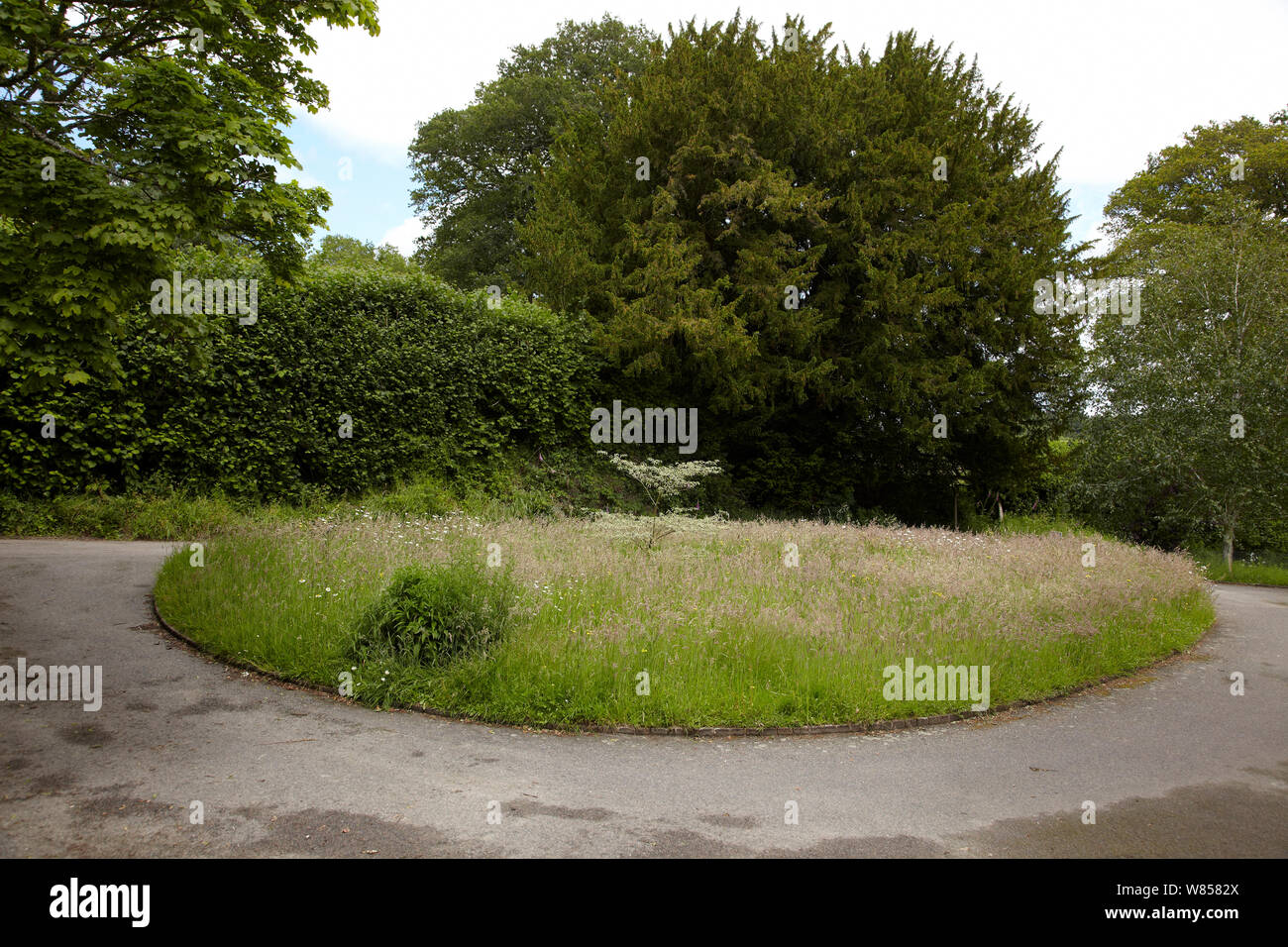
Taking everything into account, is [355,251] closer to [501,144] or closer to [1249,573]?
[501,144]

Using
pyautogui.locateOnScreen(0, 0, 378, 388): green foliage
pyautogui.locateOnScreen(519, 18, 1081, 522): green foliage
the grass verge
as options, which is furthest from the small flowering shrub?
the grass verge

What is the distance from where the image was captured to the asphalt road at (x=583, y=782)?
394cm

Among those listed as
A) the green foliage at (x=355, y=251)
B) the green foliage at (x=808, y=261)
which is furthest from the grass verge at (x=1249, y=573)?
the green foliage at (x=355, y=251)

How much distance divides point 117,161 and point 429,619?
197 inches

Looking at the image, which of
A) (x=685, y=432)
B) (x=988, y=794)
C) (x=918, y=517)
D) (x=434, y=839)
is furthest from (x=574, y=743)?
(x=918, y=517)

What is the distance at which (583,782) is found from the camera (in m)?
4.73

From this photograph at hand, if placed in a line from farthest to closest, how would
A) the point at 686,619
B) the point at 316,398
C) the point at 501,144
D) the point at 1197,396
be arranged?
1. the point at 501,144
2. the point at 1197,396
3. the point at 316,398
4. the point at 686,619

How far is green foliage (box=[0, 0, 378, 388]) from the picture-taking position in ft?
19.6

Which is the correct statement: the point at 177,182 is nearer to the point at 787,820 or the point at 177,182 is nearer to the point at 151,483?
the point at 787,820

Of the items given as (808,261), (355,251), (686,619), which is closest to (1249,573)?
(808,261)

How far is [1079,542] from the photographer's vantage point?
1359 cm

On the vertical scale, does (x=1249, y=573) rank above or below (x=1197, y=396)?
below

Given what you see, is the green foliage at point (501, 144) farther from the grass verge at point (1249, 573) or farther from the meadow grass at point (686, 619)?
the grass verge at point (1249, 573)

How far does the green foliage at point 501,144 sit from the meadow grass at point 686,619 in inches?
823
